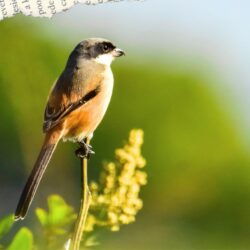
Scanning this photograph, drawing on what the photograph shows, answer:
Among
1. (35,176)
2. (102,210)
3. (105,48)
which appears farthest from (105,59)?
(102,210)

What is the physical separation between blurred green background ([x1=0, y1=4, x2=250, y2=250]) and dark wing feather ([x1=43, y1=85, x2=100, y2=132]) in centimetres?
25

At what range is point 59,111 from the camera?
0.95 metres

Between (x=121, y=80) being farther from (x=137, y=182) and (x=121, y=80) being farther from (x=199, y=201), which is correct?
(x=137, y=182)

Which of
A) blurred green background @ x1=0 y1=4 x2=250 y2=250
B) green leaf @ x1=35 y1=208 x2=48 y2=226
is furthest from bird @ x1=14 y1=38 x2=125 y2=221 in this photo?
green leaf @ x1=35 y1=208 x2=48 y2=226

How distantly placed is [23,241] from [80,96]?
0.42 metres

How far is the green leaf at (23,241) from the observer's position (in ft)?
1.85

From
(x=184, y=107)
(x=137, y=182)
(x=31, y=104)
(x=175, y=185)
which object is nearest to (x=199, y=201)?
(x=175, y=185)

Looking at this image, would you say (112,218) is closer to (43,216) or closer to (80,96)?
(43,216)

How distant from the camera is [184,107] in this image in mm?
1352

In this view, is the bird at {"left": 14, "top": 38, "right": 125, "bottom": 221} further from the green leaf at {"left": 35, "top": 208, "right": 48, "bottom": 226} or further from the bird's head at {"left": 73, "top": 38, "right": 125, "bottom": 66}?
the green leaf at {"left": 35, "top": 208, "right": 48, "bottom": 226}

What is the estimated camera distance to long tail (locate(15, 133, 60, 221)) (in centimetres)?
77

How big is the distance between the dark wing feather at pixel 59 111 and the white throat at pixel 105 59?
0.06m

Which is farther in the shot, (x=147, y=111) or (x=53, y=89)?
(x=147, y=111)

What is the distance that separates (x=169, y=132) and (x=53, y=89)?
0.44 m
